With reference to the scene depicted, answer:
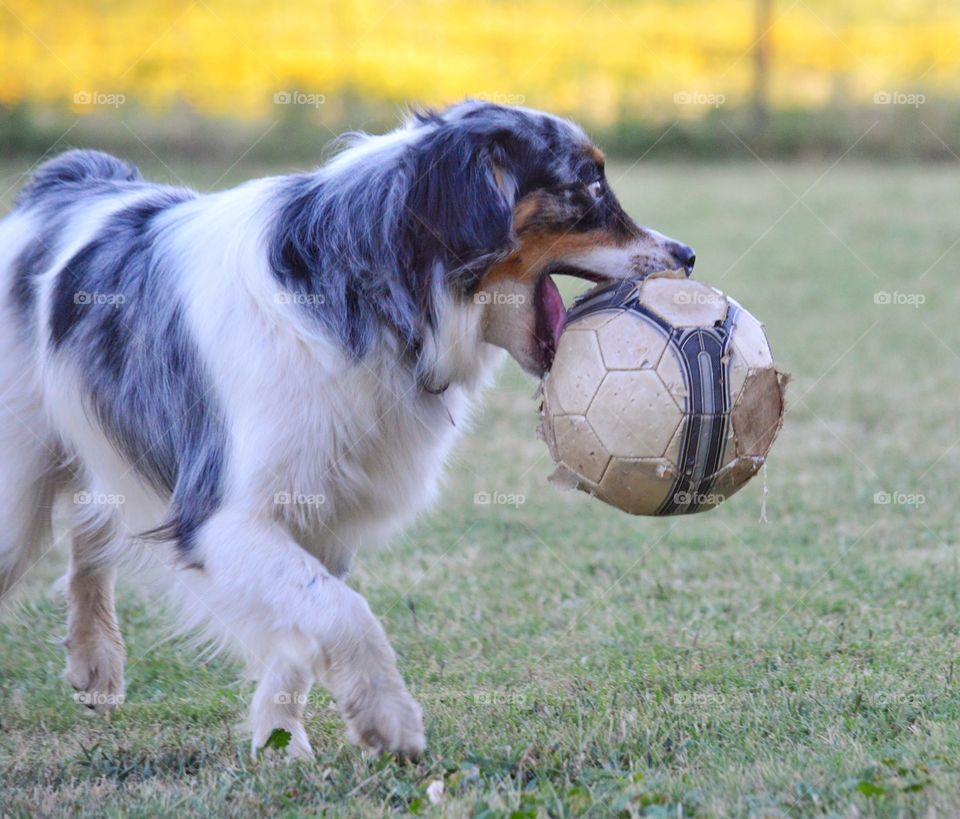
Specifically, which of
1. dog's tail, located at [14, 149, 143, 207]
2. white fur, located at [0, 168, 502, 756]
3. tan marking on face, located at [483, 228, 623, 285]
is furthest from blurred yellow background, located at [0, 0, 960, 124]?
tan marking on face, located at [483, 228, 623, 285]

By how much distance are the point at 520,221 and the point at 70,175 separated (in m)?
1.99

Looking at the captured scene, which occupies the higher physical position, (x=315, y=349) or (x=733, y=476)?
(x=315, y=349)

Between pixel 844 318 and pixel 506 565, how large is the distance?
20.7 feet

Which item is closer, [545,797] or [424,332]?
[545,797]

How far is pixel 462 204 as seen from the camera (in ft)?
11.8

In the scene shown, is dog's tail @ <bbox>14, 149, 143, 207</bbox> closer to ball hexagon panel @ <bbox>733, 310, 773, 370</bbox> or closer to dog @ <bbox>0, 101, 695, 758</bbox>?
dog @ <bbox>0, 101, 695, 758</bbox>

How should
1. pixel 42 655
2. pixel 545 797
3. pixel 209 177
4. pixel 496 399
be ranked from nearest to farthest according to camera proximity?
pixel 545 797
pixel 42 655
pixel 496 399
pixel 209 177

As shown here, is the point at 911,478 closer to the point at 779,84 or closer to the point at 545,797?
the point at 545,797

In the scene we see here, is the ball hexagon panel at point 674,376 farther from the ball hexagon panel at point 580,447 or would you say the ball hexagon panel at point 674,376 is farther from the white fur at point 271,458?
the white fur at point 271,458

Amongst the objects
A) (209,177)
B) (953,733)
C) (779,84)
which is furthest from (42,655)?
(779,84)

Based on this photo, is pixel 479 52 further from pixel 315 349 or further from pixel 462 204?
pixel 315 349

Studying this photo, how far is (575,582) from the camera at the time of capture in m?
5.46

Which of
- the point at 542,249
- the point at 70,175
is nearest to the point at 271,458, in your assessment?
the point at 542,249

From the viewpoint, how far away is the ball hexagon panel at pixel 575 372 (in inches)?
144
